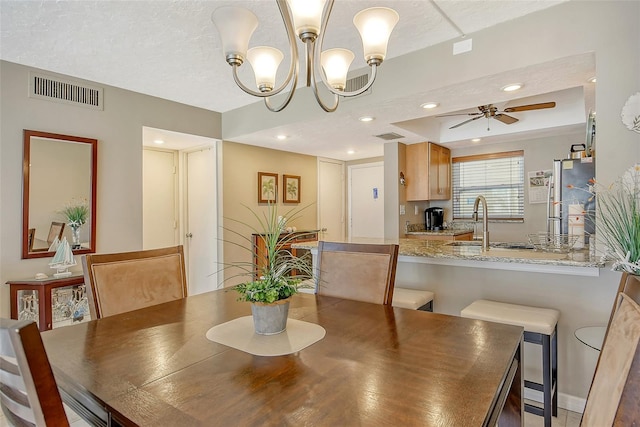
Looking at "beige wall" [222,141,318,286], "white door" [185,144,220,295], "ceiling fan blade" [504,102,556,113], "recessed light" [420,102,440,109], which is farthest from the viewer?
"white door" [185,144,220,295]

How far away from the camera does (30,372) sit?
65 cm

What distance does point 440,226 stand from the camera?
5.29 meters

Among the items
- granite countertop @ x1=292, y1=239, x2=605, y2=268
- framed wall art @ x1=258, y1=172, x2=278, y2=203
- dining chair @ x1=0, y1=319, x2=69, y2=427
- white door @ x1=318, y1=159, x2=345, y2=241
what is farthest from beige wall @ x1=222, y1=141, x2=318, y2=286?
dining chair @ x1=0, y1=319, x2=69, y2=427

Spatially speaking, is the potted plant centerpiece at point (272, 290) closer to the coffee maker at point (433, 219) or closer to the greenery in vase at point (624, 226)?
the greenery in vase at point (624, 226)

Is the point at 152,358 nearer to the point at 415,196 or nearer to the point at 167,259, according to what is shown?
the point at 167,259

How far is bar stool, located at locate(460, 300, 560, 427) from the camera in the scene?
1.82 metres

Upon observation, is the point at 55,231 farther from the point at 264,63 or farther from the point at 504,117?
the point at 504,117

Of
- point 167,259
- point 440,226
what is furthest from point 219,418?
point 440,226

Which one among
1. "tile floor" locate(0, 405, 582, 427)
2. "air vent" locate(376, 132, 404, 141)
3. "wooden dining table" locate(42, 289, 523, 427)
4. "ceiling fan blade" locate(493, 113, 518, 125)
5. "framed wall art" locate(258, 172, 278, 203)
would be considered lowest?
"tile floor" locate(0, 405, 582, 427)

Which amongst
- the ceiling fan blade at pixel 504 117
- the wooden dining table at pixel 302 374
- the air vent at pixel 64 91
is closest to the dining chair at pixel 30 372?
the wooden dining table at pixel 302 374

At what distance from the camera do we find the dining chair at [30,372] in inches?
25.0

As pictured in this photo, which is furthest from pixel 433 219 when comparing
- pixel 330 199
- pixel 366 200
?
pixel 330 199

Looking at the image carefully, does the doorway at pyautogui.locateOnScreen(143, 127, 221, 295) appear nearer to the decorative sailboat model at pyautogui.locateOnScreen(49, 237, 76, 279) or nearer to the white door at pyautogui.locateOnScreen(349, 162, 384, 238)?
the decorative sailboat model at pyautogui.locateOnScreen(49, 237, 76, 279)

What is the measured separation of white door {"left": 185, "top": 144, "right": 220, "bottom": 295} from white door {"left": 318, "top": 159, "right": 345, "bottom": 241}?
188 centimetres
